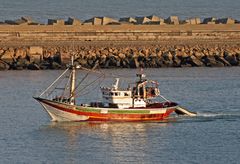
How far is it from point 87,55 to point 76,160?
25.9m

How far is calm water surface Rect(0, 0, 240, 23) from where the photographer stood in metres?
107

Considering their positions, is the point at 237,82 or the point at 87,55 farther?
the point at 87,55

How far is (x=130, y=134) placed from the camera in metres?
31.7

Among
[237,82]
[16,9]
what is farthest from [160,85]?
[16,9]

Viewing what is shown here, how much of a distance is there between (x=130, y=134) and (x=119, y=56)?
2118cm

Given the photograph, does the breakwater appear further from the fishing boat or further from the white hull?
the white hull

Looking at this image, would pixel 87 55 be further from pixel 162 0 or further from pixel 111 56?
pixel 162 0

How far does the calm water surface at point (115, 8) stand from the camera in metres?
107

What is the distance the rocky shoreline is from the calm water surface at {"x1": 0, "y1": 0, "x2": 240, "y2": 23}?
146 feet

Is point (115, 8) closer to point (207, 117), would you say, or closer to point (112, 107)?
point (207, 117)

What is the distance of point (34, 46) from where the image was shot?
5481 cm

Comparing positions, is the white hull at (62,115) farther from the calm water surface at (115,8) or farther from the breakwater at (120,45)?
the calm water surface at (115,8)

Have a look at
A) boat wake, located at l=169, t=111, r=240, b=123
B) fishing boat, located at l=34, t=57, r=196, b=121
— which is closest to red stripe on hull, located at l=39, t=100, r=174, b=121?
fishing boat, located at l=34, t=57, r=196, b=121

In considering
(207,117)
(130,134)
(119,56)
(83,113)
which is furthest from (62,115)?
(119,56)
